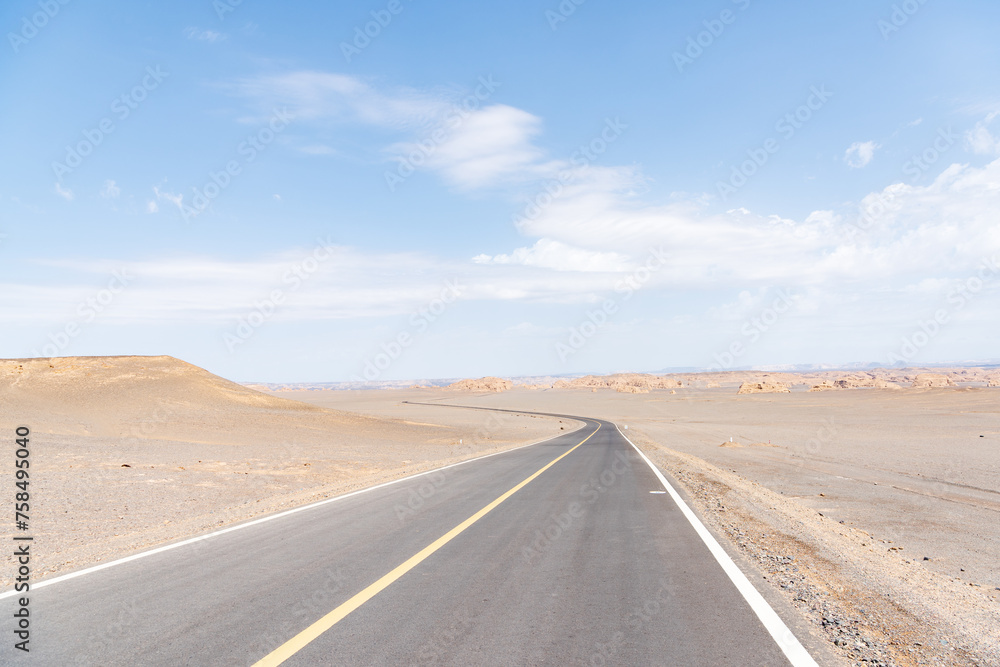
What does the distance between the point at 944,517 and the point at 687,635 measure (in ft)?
37.4

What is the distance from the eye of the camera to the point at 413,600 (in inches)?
230

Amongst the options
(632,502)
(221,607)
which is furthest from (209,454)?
(221,607)

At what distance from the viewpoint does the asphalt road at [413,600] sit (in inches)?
182

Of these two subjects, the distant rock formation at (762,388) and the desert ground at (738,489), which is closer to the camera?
the desert ground at (738,489)

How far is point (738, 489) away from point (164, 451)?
74.3 ft

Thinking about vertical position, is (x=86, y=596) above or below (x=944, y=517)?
above

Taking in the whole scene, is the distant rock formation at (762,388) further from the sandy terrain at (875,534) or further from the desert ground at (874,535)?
the desert ground at (874,535)

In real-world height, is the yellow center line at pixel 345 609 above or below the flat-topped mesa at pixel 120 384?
below

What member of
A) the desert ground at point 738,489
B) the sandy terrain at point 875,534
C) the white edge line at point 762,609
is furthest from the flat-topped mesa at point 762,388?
the white edge line at point 762,609

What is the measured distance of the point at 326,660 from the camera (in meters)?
4.45

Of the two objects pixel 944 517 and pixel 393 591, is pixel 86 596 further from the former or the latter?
pixel 944 517

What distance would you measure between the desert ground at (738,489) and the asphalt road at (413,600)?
1011mm

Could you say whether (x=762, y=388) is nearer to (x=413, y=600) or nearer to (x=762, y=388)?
(x=762, y=388)

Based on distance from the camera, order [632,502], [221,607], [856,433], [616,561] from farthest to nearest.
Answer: [856,433]
[632,502]
[616,561]
[221,607]
